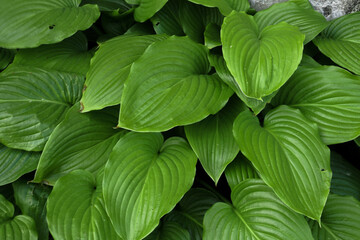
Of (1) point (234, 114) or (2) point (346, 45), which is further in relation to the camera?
(2) point (346, 45)

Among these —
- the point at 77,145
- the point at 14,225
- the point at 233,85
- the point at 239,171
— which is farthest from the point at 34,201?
the point at 233,85

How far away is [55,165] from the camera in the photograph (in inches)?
71.6

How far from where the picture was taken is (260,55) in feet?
5.55

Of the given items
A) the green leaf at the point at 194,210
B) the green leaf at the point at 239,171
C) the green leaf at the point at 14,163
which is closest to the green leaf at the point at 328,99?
the green leaf at the point at 239,171

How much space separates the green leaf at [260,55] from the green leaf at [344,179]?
76 centimetres

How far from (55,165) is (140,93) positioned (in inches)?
22.5

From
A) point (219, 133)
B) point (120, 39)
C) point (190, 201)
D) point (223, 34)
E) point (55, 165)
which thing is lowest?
point (190, 201)

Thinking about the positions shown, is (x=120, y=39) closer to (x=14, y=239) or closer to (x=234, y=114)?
(x=234, y=114)

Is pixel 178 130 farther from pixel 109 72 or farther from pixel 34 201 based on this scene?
pixel 34 201

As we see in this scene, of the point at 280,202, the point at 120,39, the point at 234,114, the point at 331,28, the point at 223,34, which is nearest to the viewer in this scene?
the point at 280,202

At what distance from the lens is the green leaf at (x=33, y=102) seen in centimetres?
185

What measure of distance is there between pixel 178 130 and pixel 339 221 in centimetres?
93

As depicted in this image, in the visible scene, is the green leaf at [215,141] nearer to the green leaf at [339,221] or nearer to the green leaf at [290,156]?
the green leaf at [290,156]

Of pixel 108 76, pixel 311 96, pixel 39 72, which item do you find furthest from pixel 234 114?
pixel 39 72
